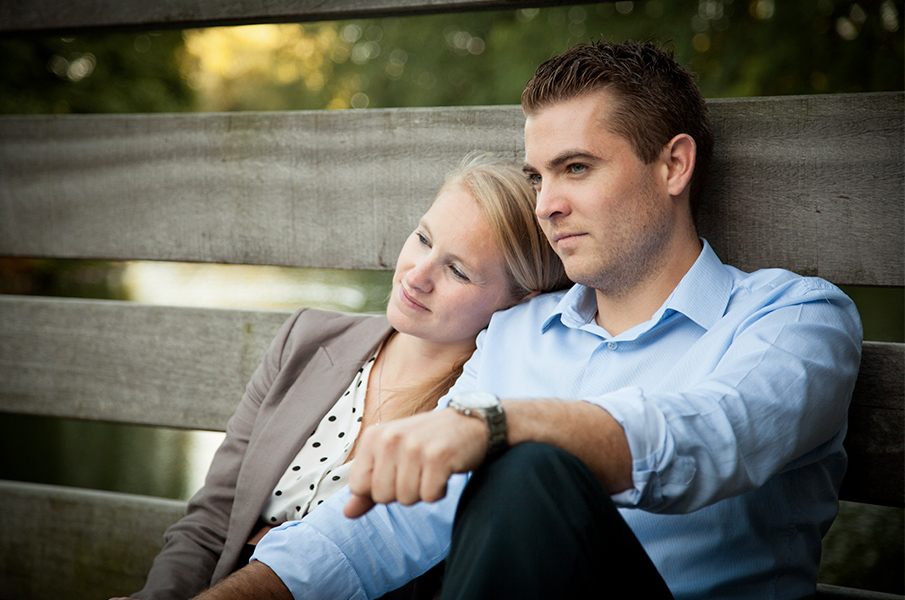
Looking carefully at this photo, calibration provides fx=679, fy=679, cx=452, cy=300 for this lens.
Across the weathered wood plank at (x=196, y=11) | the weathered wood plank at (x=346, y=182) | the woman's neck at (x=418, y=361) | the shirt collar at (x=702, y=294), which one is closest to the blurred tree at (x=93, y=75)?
the weathered wood plank at (x=196, y=11)

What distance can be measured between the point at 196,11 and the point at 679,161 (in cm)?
162

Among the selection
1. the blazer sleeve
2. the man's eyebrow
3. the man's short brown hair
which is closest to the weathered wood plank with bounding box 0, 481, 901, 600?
the blazer sleeve

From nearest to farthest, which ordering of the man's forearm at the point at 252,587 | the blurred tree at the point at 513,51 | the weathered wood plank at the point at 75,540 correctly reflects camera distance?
the man's forearm at the point at 252,587 < the weathered wood plank at the point at 75,540 < the blurred tree at the point at 513,51

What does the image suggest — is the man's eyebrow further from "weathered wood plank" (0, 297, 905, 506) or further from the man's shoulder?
"weathered wood plank" (0, 297, 905, 506)

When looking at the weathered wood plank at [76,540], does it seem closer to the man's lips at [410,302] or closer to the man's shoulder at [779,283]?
the man's lips at [410,302]

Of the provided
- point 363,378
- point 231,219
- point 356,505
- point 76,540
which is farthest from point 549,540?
point 76,540

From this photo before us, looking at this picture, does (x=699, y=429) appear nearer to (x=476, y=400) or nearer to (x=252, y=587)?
(x=476, y=400)

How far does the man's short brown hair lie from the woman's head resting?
239 millimetres

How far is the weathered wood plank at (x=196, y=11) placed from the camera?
78.0 inches

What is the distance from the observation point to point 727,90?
507cm

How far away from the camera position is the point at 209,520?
1.83 metres

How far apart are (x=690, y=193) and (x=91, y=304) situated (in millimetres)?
2004

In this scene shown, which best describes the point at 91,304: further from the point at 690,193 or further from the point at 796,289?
the point at 796,289

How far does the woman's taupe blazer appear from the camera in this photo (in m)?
1.73
